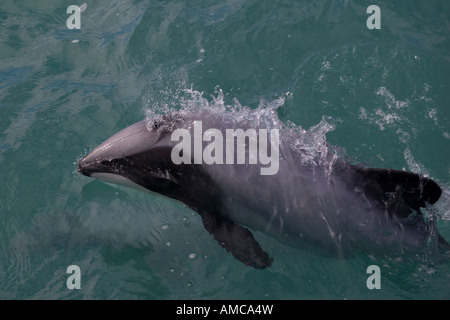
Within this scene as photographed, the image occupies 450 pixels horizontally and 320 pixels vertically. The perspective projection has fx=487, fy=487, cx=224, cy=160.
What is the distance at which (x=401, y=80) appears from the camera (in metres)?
9.31

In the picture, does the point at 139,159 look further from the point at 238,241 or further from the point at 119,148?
the point at 238,241

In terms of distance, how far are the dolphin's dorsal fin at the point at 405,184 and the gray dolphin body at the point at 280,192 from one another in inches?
0.5

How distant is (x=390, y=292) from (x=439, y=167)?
9.18 feet

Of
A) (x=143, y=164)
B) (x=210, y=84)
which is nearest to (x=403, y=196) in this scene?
(x=143, y=164)

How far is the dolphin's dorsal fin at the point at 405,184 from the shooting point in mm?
6469

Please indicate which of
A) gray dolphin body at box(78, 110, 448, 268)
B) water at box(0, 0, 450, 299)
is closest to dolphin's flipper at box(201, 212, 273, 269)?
gray dolphin body at box(78, 110, 448, 268)

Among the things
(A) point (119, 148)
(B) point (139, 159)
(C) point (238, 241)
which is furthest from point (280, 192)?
(A) point (119, 148)

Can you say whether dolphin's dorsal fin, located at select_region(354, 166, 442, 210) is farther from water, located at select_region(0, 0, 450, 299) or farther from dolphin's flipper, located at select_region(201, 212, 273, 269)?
dolphin's flipper, located at select_region(201, 212, 273, 269)

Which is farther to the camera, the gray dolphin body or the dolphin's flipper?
the gray dolphin body

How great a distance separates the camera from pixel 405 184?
21.4 feet

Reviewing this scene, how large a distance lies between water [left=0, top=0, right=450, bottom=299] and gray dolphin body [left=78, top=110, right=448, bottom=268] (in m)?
0.37

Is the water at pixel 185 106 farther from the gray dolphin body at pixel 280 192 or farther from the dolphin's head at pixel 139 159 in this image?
the dolphin's head at pixel 139 159

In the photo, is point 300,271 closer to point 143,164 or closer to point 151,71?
point 143,164

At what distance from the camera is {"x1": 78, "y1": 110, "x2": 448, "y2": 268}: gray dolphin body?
6508 mm
